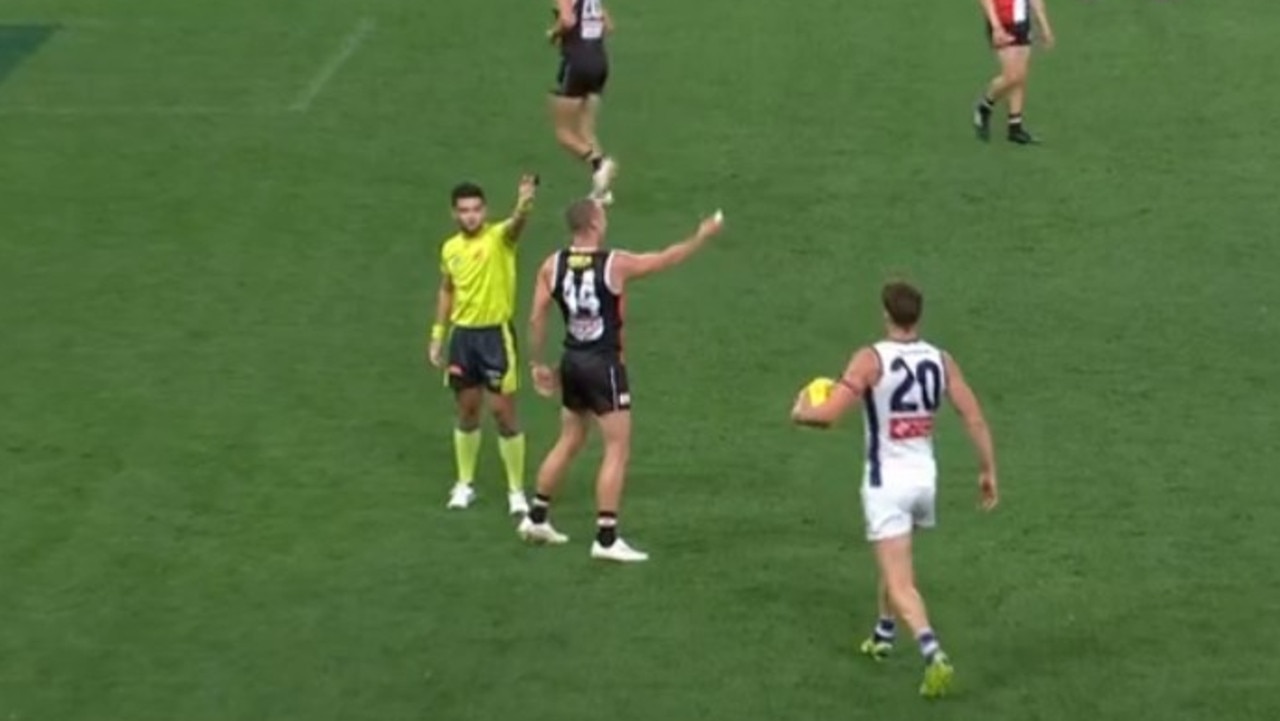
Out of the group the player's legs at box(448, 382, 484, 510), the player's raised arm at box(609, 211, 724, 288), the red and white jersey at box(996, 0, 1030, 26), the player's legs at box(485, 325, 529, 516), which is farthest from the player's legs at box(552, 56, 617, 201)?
the player's raised arm at box(609, 211, 724, 288)

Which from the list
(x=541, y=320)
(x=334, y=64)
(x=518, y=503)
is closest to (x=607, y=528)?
(x=518, y=503)

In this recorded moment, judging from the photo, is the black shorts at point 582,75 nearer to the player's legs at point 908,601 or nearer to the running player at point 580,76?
the running player at point 580,76

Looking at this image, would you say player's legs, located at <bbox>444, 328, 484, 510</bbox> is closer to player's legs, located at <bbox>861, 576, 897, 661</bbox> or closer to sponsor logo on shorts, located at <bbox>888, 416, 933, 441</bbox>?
player's legs, located at <bbox>861, 576, 897, 661</bbox>

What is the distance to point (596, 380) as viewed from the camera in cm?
1408

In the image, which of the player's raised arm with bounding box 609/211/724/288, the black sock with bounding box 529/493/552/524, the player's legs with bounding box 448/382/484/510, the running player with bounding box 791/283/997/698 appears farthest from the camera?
the player's legs with bounding box 448/382/484/510

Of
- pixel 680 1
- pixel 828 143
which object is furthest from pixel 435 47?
pixel 828 143

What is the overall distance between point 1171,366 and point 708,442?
11.3ft

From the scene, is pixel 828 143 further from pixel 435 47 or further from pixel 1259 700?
pixel 1259 700

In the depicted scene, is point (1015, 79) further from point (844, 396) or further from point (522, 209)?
point (844, 396)

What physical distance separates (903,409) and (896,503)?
457mm

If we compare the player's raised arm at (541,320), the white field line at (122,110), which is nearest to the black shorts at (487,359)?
the player's raised arm at (541,320)

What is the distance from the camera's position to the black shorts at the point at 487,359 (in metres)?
14.9

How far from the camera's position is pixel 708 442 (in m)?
16.3

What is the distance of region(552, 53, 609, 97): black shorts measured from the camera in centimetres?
2153
